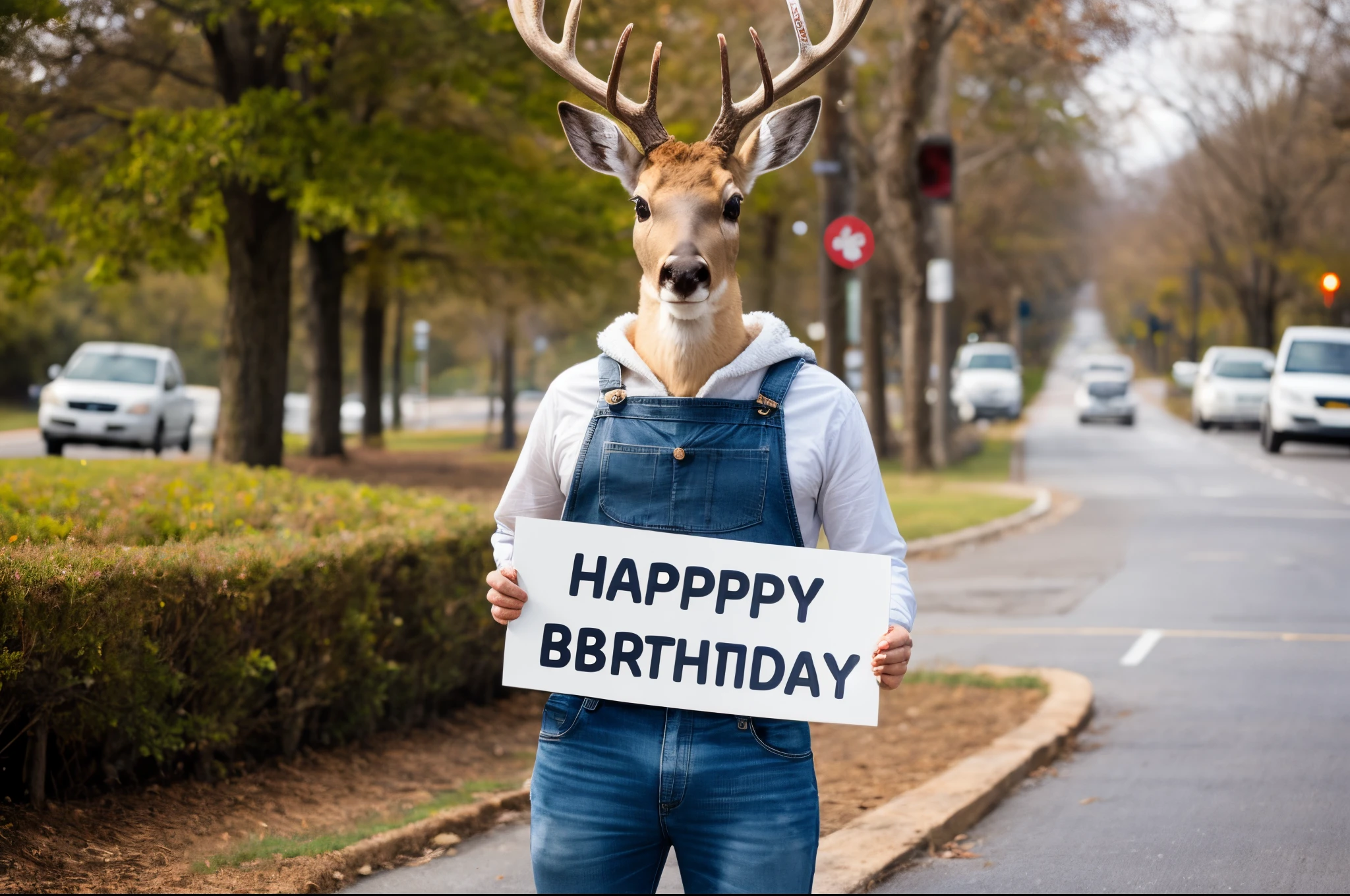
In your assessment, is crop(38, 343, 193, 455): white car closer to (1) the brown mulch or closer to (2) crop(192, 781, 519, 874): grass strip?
(1) the brown mulch

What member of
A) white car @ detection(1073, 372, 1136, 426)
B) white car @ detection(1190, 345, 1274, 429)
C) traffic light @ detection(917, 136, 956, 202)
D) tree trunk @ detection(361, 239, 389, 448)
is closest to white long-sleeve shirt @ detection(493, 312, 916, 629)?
traffic light @ detection(917, 136, 956, 202)

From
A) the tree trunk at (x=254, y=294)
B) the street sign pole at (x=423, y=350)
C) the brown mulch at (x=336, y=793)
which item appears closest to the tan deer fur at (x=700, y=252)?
the brown mulch at (x=336, y=793)

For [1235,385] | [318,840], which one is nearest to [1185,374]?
[1235,385]

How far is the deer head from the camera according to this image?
314 centimetres

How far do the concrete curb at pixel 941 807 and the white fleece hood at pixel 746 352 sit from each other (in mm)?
2280

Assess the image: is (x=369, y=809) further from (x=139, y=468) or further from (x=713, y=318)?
(x=139, y=468)

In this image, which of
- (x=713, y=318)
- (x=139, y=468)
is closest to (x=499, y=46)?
(x=139, y=468)

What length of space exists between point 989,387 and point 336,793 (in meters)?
38.1

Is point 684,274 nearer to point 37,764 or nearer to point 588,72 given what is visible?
point 588,72

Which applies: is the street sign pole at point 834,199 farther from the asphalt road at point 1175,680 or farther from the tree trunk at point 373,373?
the tree trunk at point 373,373

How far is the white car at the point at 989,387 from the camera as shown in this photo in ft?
140

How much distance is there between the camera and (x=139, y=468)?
10648 mm

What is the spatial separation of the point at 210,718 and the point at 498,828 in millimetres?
1265

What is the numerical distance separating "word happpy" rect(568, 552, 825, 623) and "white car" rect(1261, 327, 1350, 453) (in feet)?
89.7
